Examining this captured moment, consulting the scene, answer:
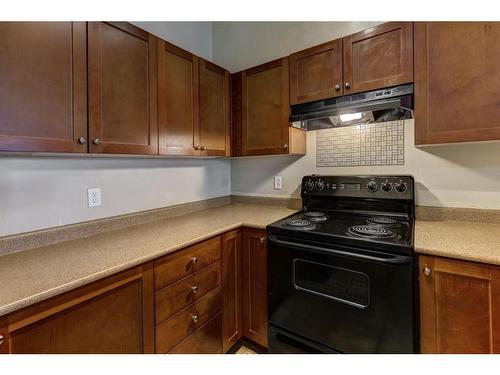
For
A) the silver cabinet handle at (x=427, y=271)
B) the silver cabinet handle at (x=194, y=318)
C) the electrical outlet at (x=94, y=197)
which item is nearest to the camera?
the silver cabinet handle at (x=427, y=271)

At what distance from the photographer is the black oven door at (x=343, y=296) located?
1.19 meters

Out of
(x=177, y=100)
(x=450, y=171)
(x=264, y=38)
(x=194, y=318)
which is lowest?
(x=194, y=318)

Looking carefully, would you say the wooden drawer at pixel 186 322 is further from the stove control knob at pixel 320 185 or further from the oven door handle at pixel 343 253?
the stove control knob at pixel 320 185

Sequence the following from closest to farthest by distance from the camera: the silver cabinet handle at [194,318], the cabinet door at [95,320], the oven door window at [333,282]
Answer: the cabinet door at [95,320]
the oven door window at [333,282]
the silver cabinet handle at [194,318]

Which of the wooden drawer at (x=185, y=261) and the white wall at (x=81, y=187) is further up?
the white wall at (x=81, y=187)

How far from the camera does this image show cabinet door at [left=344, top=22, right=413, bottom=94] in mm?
1433

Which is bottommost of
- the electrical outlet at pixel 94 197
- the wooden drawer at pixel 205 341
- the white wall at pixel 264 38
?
the wooden drawer at pixel 205 341

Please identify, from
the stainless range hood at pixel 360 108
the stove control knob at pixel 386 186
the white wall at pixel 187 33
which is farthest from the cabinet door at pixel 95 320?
the white wall at pixel 187 33

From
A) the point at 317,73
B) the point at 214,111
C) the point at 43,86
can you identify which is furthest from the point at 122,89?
the point at 317,73

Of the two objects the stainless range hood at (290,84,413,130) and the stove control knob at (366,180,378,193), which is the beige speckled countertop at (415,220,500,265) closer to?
the stove control knob at (366,180,378,193)

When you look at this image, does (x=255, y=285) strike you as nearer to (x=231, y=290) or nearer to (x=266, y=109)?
(x=231, y=290)

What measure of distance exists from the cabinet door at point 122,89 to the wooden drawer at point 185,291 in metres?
0.75

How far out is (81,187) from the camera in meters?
1.48

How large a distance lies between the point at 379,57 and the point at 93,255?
6.07ft
